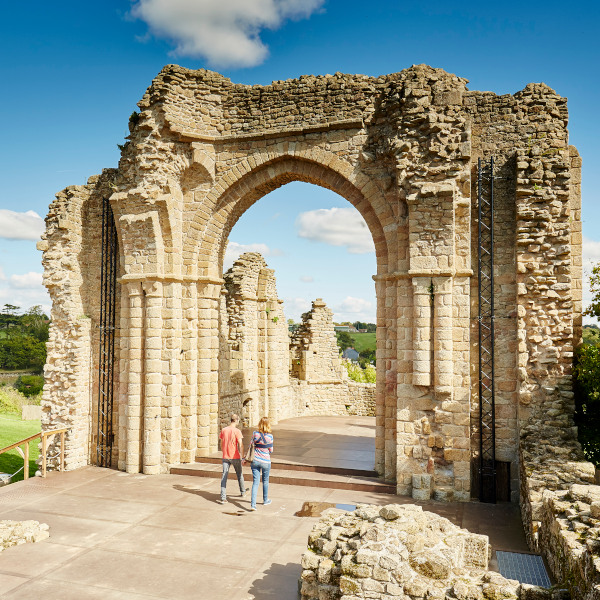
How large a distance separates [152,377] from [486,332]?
6.01 meters

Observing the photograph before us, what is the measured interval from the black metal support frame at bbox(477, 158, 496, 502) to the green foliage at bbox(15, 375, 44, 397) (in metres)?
36.3

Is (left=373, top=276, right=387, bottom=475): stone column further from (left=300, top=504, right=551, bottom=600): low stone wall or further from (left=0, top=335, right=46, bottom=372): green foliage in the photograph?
(left=0, top=335, right=46, bottom=372): green foliage

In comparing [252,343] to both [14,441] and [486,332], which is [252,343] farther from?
[14,441]

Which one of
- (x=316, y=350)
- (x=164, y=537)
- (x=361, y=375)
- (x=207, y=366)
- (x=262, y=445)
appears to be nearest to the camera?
(x=164, y=537)

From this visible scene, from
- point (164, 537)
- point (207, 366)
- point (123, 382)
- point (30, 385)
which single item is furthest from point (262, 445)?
point (30, 385)

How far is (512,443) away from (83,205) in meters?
9.24

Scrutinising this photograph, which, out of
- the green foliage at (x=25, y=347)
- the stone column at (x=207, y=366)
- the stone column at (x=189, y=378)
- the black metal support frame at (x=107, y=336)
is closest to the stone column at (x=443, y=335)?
the stone column at (x=207, y=366)

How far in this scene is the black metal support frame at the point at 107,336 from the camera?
10.6 metres

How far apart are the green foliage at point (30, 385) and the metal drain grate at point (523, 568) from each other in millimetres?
38017

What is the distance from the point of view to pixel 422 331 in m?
8.55

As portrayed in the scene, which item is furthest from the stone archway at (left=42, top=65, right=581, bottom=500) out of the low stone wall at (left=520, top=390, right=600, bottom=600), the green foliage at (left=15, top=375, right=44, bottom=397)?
the green foliage at (left=15, top=375, right=44, bottom=397)

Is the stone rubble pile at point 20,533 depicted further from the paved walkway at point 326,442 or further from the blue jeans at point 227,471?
the paved walkway at point 326,442

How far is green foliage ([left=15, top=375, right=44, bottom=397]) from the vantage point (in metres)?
38.5

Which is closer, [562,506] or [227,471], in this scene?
[562,506]
